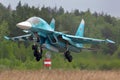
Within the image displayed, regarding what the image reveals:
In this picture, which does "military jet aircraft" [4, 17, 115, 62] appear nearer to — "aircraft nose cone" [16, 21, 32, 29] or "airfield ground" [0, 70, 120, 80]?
"aircraft nose cone" [16, 21, 32, 29]

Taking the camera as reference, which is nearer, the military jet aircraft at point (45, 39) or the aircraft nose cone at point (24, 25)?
the aircraft nose cone at point (24, 25)

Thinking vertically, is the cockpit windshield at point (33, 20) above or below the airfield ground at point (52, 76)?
above

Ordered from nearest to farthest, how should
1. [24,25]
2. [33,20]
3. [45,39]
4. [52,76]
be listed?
[52,76], [24,25], [33,20], [45,39]

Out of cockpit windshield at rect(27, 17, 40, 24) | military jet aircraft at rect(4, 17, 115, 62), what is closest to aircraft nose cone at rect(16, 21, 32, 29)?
military jet aircraft at rect(4, 17, 115, 62)

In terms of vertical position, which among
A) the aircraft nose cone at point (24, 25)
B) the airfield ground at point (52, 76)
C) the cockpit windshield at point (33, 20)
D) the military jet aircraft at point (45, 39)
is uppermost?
the cockpit windshield at point (33, 20)

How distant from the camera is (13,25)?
61.9 m

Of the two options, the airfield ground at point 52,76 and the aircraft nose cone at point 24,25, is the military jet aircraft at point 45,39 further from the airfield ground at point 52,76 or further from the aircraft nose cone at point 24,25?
the airfield ground at point 52,76

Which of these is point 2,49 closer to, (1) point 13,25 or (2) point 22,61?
(2) point 22,61

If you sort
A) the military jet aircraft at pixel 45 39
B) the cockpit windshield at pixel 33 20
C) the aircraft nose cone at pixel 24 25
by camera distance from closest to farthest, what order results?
1. the aircraft nose cone at pixel 24 25
2. the military jet aircraft at pixel 45 39
3. the cockpit windshield at pixel 33 20

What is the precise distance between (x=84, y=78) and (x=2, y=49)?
2310 cm

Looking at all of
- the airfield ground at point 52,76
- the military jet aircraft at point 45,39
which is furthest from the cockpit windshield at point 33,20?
the airfield ground at point 52,76

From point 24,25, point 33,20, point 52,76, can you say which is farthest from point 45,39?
point 52,76

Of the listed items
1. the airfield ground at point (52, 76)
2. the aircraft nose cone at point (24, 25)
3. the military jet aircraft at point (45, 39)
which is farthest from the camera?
the military jet aircraft at point (45, 39)

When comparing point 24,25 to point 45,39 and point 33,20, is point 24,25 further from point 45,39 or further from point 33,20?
point 45,39
